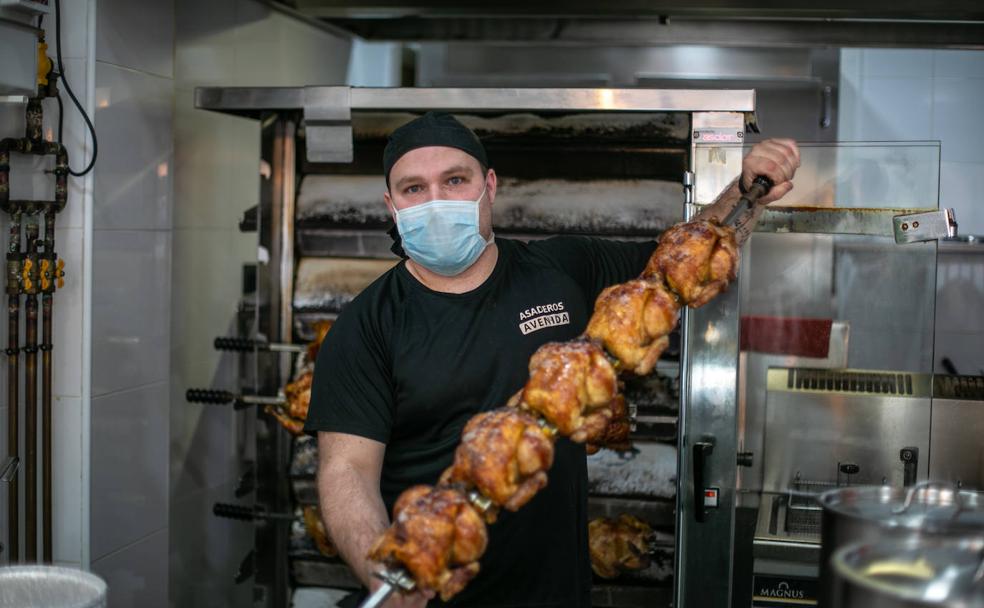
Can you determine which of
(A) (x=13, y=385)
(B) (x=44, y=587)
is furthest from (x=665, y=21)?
(B) (x=44, y=587)

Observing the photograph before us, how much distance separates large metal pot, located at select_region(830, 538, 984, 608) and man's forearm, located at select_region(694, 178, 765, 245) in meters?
1.16

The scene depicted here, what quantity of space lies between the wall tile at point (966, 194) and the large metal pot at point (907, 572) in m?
3.65

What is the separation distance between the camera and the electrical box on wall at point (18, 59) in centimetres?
246

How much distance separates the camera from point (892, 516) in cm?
163

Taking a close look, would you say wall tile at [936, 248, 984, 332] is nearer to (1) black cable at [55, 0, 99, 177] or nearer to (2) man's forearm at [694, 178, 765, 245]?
Answer: (2) man's forearm at [694, 178, 765, 245]

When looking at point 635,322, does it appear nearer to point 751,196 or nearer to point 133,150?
point 751,196

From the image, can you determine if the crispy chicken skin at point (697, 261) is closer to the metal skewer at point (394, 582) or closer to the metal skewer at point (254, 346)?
the metal skewer at point (394, 582)

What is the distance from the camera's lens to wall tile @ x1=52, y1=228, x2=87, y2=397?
9.87 ft

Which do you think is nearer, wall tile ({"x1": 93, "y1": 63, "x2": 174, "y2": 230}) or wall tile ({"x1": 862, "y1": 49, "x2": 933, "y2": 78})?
wall tile ({"x1": 93, "y1": 63, "x2": 174, "y2": 230})

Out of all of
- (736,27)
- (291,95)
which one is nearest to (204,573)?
(291,95)

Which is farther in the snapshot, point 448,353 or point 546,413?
point 448,353

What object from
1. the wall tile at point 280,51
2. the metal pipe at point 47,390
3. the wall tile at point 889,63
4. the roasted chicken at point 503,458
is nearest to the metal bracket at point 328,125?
the metal pipe at point 47,390

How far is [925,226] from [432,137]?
1256 millimetres

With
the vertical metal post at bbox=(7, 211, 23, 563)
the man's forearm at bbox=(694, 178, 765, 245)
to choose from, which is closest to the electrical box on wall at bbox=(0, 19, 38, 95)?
the vertical metal post at bbox=(7, 211, 23, 563)
